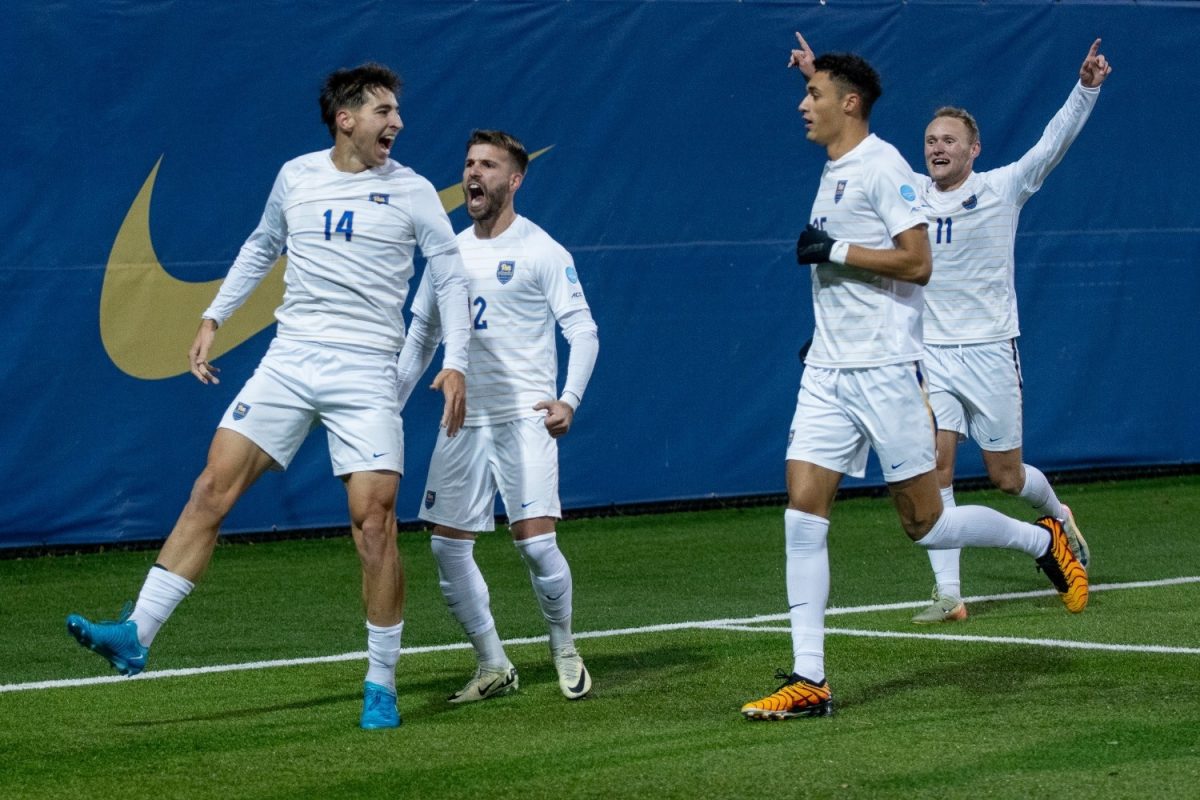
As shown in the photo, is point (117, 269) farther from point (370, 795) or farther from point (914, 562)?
point (370, 795)

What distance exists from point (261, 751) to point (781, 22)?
26.6ft

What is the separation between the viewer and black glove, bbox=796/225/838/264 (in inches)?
258

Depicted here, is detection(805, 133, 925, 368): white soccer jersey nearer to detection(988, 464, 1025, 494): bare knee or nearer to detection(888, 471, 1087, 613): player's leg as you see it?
detection(888, 471, 1087, 613): player's leg

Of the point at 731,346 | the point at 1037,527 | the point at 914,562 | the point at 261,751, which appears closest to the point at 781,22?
the point at 731,346

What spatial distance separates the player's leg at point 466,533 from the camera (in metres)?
7.10

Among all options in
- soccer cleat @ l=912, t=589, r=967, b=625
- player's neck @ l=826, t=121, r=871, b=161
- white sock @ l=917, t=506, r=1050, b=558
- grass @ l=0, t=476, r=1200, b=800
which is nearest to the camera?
grass @ l=0, t=476, r=1200, b=800

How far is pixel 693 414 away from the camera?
12820 millimetres

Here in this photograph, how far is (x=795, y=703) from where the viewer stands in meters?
6.38

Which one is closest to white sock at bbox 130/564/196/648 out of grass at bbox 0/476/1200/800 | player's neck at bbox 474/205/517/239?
grass at bbox 0/476/1200/800

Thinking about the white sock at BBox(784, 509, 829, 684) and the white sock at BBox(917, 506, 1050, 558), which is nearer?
the white sock at BBox(784, 509, 829, 684)

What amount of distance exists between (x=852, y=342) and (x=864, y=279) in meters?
0.21

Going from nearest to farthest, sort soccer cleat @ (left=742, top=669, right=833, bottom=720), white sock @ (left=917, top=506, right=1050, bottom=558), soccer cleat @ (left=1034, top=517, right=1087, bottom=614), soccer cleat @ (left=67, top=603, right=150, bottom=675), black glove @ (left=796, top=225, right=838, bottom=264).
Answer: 1. soccer cleat @ (left=67, top=603, right=150, bottom=675)
2. soccer cleat @ (left=742, top=669, right=833, bottom=720)
3. black glove @ (left=796, top=225, right=838, bottom=264)
4. white sock @ (left=917, top=506, right=1050, bottom=558)
5. soccer cleat @ (left=1034, top=517, right=1087, bottom=614)

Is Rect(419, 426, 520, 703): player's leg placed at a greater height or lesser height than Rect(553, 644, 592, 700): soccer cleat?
greater

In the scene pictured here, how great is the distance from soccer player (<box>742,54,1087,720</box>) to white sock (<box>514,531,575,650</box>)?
2.91 feet
